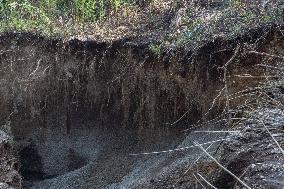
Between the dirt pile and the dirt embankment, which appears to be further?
the dirt embankment

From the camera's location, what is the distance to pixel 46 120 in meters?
9.02

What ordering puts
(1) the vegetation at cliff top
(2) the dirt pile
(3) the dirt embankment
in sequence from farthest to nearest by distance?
(3) the dirt embankment
(1) the vegetation at cliff top
(2) the dirt pile

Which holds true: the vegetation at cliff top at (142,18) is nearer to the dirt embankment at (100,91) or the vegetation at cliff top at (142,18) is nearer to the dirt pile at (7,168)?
the dirt embankment at (100,91)

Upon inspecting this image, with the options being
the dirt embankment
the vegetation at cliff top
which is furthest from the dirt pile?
the vegetation at cliff top

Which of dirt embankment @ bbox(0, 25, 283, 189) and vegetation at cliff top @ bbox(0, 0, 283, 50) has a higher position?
vegetation at cliff top @ bbox(0, 0, 283, 50)

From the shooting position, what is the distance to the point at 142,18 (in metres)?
8.67

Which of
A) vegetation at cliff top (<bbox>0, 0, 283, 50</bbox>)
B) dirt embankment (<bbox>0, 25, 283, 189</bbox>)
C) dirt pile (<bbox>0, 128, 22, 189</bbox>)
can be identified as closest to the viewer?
dirt pile (<bbox>0, 128, 22, 189</bbox>)

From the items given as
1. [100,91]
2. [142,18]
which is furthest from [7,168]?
[142,18]

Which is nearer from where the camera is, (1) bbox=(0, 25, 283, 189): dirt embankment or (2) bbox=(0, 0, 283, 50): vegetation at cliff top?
(2) bbox=(0, 0, 283, 50): vegetation at cliff top

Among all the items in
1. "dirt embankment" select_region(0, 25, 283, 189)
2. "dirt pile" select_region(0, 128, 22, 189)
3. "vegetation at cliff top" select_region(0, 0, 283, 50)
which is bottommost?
"dirt pile" select_region(0, 128, 22, 189)

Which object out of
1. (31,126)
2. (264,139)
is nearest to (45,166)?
(31,126)

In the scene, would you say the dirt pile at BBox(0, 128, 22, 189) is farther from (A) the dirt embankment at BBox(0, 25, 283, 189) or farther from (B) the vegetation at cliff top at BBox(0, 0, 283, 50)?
(B) the vegetation at cliff top at BBox(0, 0, 283, 50)

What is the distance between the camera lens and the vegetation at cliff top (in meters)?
7.04

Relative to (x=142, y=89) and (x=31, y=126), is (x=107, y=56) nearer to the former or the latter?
(x=142, y=89)
